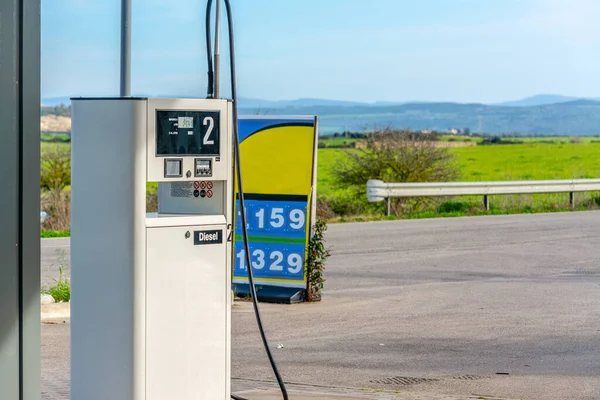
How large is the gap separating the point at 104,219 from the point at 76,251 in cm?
30

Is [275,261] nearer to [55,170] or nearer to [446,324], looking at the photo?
[446,324]

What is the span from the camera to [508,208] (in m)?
26.5

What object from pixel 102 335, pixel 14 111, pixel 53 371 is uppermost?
pixel 14 111

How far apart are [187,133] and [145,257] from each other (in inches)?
29.9

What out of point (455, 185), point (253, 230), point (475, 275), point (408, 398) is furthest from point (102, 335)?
point (455, 185)

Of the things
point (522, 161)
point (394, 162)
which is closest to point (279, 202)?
point (394, 162)

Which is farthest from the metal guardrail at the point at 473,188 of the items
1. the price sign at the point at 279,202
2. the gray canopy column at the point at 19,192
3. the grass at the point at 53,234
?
the gray canopy column at the point at 19,192

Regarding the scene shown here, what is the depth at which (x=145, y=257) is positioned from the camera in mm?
5523

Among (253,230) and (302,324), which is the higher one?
(253,230)

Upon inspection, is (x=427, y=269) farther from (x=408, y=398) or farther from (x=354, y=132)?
(x=354, y=132)

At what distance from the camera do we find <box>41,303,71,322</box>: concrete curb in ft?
33.4

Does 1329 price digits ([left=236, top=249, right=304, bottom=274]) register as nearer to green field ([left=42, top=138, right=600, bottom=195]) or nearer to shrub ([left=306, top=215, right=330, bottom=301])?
shrub ([left=306, top=215, right=330, bottom=301])

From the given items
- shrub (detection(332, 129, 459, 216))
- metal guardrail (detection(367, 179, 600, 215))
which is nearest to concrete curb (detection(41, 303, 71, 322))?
metal guardrail (detection(367, 179, 600, 215))

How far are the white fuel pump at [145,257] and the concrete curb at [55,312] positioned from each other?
4.57m
